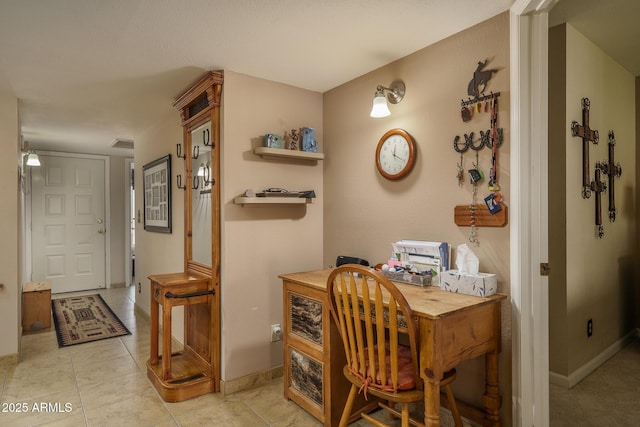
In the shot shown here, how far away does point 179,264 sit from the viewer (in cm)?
348

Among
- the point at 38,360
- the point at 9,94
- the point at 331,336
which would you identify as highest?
the point at 9,94

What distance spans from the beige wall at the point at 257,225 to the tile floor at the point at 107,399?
27 centimetres

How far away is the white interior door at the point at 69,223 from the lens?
548cm

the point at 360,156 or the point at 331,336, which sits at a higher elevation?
the point at 360,156

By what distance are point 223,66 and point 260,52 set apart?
0.35 m

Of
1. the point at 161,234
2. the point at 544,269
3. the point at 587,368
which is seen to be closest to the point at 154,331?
the point at 161,234

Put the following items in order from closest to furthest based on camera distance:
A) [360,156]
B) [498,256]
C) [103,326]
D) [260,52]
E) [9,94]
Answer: [498,256] < [260,52] < [360,156] < [9,94] < [103,326]

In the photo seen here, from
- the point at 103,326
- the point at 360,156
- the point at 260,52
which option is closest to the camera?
the point at 260,52

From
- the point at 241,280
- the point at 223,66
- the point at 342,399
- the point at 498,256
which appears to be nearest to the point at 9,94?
the point at 223,66

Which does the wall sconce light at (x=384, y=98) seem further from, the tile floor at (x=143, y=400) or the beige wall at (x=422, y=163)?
the tile floor at (x=143, y=400)

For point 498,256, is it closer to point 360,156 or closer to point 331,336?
point 331,336

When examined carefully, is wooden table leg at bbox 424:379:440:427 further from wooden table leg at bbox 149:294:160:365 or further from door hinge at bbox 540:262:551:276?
wooden table leg at bbox 149:294:160:365

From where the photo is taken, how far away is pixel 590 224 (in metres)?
2.69

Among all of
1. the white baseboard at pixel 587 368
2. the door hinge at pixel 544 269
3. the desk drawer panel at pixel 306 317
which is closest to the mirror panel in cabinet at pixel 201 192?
the desk drawer panel at pixel 306 317
